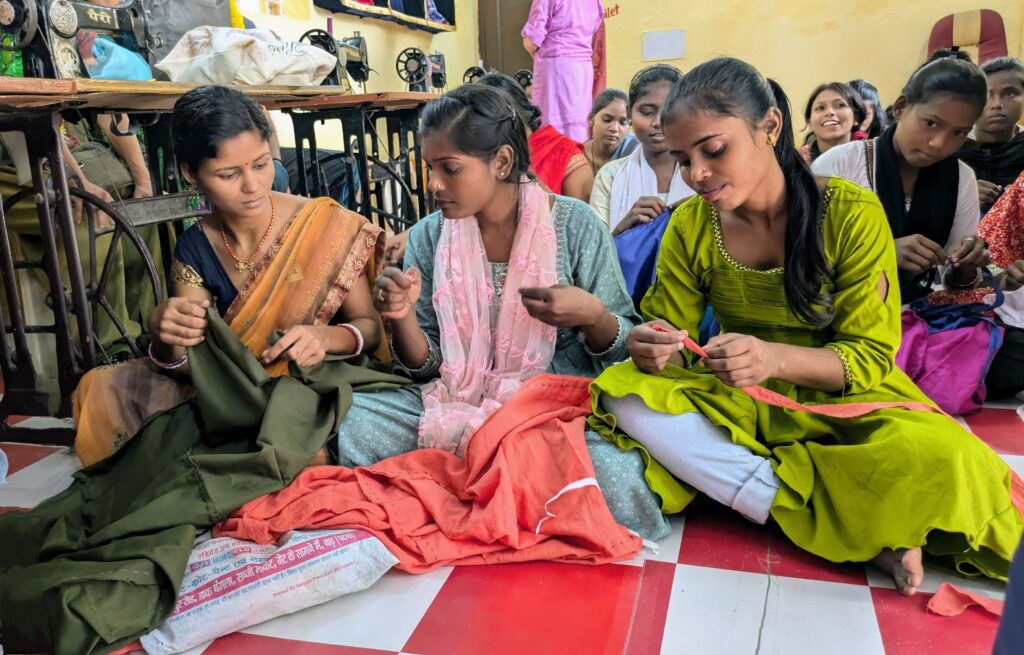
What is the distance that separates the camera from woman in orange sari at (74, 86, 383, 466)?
1870mm

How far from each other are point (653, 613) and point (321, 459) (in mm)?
836

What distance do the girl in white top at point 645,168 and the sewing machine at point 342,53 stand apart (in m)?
1.68

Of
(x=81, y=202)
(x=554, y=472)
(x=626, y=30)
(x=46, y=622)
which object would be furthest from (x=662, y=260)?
(x=626, y=30)

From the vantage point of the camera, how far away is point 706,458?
1.64 m

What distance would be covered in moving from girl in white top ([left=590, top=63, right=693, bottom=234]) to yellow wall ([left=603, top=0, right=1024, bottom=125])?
574 cm

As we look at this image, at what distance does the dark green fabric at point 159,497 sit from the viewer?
138 cm

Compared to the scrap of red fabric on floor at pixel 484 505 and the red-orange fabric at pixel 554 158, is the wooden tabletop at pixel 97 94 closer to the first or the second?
the red-orange fabric at pixel 554 158

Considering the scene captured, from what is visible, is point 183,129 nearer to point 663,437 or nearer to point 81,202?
point 81,202

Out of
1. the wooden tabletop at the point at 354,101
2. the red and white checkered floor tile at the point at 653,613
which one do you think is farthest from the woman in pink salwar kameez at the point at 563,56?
the red and white checkered floor tile at the point at 653,613

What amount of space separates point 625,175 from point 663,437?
1.34 m

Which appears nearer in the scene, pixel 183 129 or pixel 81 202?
pixel 183 129

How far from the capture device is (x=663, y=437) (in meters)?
1.66

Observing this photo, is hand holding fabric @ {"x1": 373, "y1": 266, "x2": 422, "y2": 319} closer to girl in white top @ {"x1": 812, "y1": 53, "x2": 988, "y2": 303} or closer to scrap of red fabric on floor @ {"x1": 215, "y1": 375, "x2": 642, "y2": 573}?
scrap of red fabric on floor @ {"x1": 215, "y1": 375, "x2": 642, "y2": 573}

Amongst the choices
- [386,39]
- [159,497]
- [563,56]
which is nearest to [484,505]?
[159,497]
